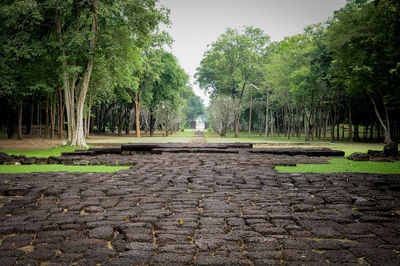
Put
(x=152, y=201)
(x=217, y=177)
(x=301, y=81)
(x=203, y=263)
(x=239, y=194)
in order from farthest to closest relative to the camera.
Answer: (x=301, y=81) → (x=217, y=177) → (x=239, y=194) → (x=152, y=201) → (x=203, y=263)

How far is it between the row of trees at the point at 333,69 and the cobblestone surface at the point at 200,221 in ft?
22.6

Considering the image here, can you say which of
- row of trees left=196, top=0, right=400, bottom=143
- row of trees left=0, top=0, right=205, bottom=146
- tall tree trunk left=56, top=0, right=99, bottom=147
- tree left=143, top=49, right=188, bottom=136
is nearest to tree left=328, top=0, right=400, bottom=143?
row of trees left=196, top=0, right=400, bottom=143

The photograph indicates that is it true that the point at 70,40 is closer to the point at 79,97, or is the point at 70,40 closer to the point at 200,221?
the point at 79,97

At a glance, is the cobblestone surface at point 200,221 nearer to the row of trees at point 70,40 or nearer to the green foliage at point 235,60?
the row of trees at point 70,40

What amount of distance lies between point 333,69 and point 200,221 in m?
Result: 25.8

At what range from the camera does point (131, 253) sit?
3150 millimetres

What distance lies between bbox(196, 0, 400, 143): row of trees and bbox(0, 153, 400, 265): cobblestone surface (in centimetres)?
690

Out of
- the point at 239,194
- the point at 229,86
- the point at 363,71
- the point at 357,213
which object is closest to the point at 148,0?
the point at 363,71

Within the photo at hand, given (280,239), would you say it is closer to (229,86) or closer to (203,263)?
(203,263)

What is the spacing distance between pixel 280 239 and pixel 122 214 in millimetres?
2304

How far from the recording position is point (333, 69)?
26234 mm

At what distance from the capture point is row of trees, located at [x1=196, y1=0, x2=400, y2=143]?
45.6ft

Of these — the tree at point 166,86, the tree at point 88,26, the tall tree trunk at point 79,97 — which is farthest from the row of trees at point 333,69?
the tall tree trunk at point 79,97

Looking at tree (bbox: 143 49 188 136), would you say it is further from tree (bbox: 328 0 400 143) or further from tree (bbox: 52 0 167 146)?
tree (bbox: 328 0 400 143)
